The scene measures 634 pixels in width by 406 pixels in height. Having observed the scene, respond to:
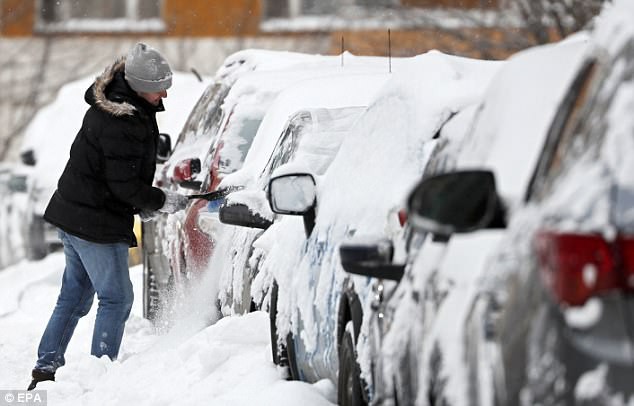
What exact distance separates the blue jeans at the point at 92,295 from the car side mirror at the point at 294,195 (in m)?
2.32

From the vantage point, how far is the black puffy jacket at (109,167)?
8133 mm

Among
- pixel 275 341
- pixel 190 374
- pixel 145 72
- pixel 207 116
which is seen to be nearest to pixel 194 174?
pixel 207 116

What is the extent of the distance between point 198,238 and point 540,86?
18.3 feet

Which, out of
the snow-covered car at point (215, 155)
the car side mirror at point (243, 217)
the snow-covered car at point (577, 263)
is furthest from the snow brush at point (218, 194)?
the snow-covered car at point (577, 263)

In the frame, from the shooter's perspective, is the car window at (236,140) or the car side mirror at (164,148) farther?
the car side mirror at (164,148)

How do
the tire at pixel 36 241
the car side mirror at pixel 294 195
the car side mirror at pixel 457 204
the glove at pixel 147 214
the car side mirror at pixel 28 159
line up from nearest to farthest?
the car side mirror at pixel 457 204 < the car side mirror at pixel 294 195 < the glove at pixel 147 214 < the tire at pixel 36 241 < the car side mirror at pixel 28 159

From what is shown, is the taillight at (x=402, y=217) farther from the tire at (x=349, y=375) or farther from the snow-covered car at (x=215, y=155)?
the snow-covered car at (x=215, y=155)

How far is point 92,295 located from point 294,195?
112 inches

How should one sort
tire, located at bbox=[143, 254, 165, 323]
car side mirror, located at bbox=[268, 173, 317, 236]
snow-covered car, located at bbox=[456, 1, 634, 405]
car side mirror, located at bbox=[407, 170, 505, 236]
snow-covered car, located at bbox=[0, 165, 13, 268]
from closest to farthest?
snow-covered car, located at bbox=[456, 1, 634, 405], car side mirror, located at bbox=[407, 170, 505, 236], car side mirror, located at bbox=[268, 173, 317, 236], tire, located at bbox=[143, 254, 165, 323], snow-covered car, located at bbox=[0, 165, 13, 268]

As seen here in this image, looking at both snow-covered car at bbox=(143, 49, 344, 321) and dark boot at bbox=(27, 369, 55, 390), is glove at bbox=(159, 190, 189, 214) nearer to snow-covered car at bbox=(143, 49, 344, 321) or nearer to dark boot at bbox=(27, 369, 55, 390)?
snow-covered car at bbox=(143, 49, 344, 321)

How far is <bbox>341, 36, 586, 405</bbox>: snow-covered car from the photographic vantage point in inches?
142

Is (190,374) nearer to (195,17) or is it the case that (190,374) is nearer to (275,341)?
(275,341)

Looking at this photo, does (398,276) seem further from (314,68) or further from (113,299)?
(314,68)

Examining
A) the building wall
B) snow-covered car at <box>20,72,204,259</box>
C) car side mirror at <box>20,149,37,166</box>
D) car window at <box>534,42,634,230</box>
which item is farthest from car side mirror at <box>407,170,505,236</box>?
the building wall
